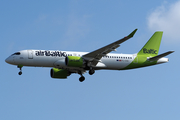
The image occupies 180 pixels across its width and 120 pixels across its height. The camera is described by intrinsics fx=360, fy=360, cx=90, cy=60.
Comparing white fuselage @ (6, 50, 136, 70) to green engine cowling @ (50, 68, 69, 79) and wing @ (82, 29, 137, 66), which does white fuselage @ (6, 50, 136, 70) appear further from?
green engine cowling @ (50, 68, 69, 79)

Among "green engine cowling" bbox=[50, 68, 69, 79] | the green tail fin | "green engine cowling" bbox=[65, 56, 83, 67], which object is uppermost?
the green tail fin

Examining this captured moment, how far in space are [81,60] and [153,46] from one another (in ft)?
48.9

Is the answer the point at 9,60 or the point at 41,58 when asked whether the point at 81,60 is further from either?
the point at 9,60

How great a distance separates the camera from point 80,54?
5394 centimetres

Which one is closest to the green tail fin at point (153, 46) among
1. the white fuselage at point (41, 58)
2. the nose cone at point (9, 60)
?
the white fuselage at point (41, 58)

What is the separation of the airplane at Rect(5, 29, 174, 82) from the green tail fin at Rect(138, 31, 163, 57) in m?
1.21

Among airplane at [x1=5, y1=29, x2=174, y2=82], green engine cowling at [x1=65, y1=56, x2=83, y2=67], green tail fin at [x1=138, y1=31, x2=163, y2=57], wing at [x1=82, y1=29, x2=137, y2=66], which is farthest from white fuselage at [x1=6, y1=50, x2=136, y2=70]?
green tail fin at [x1=138, y1=31, x2=163, y2=57]

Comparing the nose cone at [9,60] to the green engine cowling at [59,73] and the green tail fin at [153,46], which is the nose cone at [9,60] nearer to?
the green engine cowling at [59,73]

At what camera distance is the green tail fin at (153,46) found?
2345 inches

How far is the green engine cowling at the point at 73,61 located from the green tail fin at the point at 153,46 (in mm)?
11706

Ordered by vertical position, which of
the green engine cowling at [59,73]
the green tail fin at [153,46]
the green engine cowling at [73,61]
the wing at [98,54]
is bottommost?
the green engine cowling at [59,73]

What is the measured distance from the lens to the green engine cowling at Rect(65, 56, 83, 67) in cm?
5144

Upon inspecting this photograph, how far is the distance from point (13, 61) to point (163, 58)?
77.4ft

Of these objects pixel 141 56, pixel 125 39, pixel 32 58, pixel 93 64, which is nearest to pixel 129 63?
pixel 141 56
